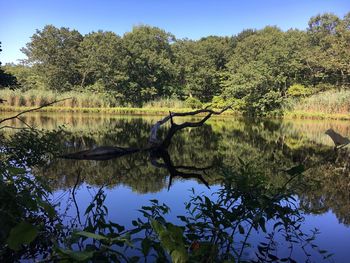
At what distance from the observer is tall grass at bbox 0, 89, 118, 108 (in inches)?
845

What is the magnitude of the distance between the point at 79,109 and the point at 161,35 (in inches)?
420

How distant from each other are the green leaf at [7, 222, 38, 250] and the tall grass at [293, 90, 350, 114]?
21364mm

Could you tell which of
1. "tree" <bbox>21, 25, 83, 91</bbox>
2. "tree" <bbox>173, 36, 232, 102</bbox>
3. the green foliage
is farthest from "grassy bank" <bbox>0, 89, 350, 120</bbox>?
"tree" <bbox>21, 25, 83, 91</bbox>

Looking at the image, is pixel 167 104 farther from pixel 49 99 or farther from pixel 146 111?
pixel 49 99

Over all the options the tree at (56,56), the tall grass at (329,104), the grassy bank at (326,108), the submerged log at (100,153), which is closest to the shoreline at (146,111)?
the grassy bank at (326,108)

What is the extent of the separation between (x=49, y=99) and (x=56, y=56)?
10648 mm

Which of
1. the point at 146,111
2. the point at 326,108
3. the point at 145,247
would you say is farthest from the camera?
the point at 146,111

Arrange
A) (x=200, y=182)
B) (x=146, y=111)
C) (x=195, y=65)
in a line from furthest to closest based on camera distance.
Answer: (x=195, y=65), (x=146, y=111), (x=200, y=182)

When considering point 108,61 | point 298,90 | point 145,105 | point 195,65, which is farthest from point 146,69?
point 298,90

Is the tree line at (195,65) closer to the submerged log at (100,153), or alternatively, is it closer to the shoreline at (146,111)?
the shoreline at (146,111)

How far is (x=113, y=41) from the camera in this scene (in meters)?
27.6

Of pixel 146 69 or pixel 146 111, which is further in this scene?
pixel 146 69

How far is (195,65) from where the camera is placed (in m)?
29.3

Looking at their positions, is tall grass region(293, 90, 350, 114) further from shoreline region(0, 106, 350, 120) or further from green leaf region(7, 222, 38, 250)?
green leaf region(7, 222, 38, 250)
